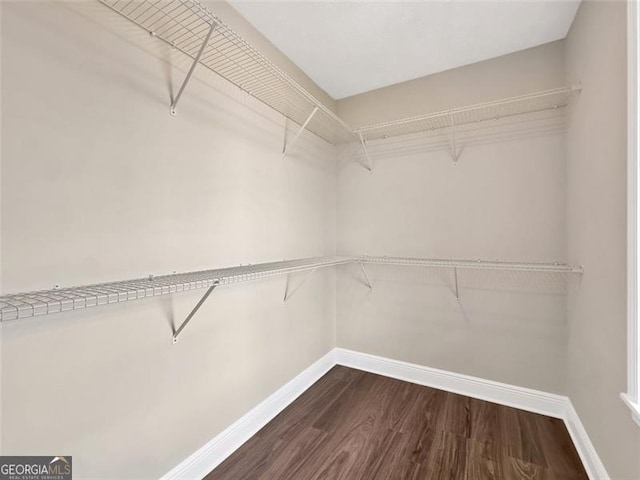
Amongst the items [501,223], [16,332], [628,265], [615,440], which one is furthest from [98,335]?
Answer: [501,223]

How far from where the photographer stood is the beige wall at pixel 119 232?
33.3 inches

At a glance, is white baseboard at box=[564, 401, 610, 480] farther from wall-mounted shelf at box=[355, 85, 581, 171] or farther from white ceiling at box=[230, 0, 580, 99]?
white ceiling at box=[230, 0, 580, 99]

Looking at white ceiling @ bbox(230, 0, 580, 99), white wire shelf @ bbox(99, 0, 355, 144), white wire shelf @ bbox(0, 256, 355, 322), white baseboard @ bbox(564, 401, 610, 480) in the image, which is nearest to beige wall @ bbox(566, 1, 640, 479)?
white baseboard @ bbox(564, 401, 610, 480)

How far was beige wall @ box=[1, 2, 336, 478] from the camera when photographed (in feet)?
2.78

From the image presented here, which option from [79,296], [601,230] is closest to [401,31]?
[601,230]

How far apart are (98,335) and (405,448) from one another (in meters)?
1.60

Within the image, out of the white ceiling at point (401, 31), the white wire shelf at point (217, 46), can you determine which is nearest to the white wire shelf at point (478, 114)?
the white ceiling at point (401, 31)

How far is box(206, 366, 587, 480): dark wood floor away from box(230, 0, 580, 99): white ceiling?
2.42m

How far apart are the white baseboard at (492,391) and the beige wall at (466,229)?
60mm

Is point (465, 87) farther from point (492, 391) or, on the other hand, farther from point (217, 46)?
point (492, 391)

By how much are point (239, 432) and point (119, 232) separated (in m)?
1.25

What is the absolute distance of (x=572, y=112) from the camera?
166 cm

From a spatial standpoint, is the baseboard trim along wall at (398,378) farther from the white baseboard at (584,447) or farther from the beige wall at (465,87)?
the beige wall at (465,87)

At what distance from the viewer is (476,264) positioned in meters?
1.91
